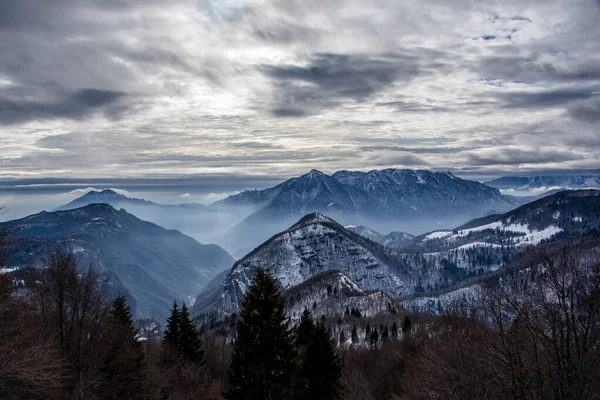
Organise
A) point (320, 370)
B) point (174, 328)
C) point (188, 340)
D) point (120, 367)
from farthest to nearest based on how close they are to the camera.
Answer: point (174, 328) < point (188, 340) < point (120, 367) < point (320, 370)

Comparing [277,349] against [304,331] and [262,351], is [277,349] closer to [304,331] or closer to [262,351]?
[262,351]

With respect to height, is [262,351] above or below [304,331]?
above

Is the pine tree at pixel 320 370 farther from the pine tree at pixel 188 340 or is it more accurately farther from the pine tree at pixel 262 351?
the pine tree at pixel 188 340

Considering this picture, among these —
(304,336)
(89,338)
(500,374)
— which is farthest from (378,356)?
(500,374)

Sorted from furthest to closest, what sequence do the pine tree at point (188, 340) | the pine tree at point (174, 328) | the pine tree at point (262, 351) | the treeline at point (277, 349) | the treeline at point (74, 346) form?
1. the pine tree at point (174, 328)
2. the pine tree at point (188, 340)
3. the pine tree at point (262, 351)
4. the treeline at point (74, 346)
5. the treeline at point (277, 349)

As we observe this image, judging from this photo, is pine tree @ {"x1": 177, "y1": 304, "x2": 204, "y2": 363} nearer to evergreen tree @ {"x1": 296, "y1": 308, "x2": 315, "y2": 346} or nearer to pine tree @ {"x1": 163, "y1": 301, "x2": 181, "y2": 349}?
pine tree @ {"x1": 163, "y1": 301, "x2": 181, "y2": 349}

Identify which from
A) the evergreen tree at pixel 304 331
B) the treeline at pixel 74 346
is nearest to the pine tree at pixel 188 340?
the treeline at pixel 74 346

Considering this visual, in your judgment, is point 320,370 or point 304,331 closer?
point 320,370

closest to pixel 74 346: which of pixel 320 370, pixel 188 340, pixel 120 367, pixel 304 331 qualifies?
pixel 120 367
